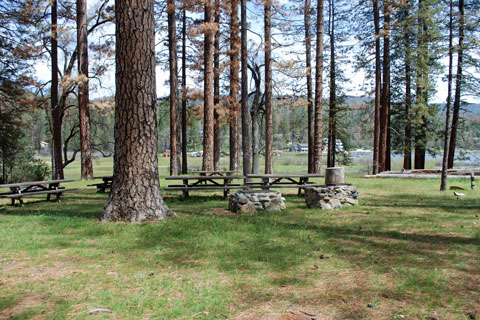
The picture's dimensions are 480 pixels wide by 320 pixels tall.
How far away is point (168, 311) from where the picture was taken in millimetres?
2777

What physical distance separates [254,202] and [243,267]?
137 inches

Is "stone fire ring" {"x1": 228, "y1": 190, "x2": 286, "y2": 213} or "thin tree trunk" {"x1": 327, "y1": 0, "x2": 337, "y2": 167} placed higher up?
"thin tree trunk" {"x1": 327, "y1": 0, "x2": 337, "y2": 167}

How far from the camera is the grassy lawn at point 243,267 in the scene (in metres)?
2.85

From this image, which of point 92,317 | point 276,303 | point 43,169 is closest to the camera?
point 92,317

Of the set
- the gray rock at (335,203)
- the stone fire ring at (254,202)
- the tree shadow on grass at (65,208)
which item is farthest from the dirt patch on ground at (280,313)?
the gray rock at (335,203)

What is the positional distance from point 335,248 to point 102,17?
17.3 meters

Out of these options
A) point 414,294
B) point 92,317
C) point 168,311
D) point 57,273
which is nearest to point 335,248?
point 414,294

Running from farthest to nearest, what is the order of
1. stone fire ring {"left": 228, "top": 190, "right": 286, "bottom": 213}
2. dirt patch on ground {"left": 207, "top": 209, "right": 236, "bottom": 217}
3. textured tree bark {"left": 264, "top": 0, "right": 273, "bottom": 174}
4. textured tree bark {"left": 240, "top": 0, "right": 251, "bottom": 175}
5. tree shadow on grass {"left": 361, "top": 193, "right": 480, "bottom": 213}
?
1. textured tree bark {"left": 264, "top": 0, "right": 273, "bottom": 174}
2. textured tree bark {"left": 240, "top": 0, "right": 251, "bottom": 175}
3. tree shadow on grass {"left": 361, "top": 193, "right": 480, "bottom": 213}
4. stone fire ring {"left": 228, "top": 190, "right": 286, "bottom": 213}
5. dirt patch on ground {"left": 207, "top": 209, "right": 236, "bottom": 217}

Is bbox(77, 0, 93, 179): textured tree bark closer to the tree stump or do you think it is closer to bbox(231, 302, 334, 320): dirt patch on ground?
the tree stump

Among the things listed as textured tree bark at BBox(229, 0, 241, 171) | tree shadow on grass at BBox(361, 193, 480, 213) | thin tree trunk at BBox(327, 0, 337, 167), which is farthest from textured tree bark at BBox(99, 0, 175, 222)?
thin tree trunk at BBox(327, 0, 337, 167)

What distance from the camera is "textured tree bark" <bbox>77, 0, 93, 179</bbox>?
50.1 ft

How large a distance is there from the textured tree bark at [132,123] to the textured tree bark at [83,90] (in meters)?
10.7

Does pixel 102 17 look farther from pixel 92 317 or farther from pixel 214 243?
pixel 92 317

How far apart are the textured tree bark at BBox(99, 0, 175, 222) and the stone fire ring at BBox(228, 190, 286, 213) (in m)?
1.93
